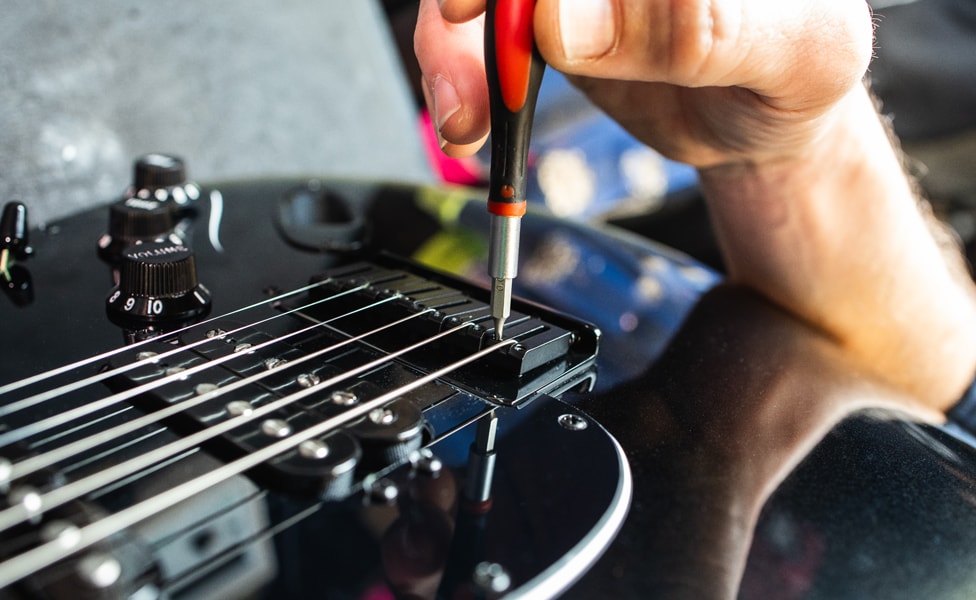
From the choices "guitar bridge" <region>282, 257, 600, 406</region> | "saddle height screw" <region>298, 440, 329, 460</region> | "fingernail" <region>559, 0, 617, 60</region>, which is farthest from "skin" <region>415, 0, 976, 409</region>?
"saddle height screw" <region>298, 440, 329, 460</region>

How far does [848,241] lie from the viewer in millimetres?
694

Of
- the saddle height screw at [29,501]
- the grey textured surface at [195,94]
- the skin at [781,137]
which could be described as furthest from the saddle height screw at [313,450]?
the grey textured surface at [195,94]

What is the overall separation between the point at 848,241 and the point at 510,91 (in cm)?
45

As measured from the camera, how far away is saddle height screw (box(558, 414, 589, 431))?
408 millimetres

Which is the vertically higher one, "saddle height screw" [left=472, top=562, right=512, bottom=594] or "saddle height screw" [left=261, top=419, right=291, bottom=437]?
"saddle height screw" [left=261, top=419, right=291, bottom=437]

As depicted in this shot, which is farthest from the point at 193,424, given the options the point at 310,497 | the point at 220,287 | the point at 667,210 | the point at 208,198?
the point at 667,210

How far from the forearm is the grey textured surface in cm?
59

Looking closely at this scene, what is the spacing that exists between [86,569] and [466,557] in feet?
0.47

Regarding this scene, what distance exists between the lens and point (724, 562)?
1.10 feet

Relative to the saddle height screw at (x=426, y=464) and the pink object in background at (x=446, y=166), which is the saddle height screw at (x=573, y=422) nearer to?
the saddle height screw at (x=426, y=464)

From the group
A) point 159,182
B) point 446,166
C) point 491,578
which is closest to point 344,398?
point 491,578

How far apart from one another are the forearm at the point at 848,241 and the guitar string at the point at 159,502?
1.33ft

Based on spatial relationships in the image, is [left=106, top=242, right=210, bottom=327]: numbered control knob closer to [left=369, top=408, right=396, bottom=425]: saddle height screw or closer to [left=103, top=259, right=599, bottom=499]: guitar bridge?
[left=103, top=259, right=599, bottom=499]: guitar bridge

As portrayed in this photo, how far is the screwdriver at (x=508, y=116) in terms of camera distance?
363 mm
